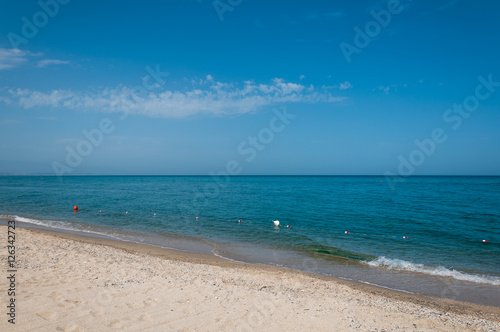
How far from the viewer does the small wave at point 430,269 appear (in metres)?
11.7

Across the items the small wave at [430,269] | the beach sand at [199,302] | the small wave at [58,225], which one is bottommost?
the small wave at [430,269]

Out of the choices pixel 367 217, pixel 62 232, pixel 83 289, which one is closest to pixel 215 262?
pixel 83 289

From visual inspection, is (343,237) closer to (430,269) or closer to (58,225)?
(430,269)

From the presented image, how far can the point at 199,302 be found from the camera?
7.38 metres

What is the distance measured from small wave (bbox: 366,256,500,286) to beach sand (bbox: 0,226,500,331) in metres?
3.08

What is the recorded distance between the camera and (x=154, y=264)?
11484 mm

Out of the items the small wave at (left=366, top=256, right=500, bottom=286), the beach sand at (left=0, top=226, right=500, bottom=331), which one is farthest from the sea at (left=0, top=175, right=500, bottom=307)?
the beach sand at (left=0, top=226, right=500, bottom=331)

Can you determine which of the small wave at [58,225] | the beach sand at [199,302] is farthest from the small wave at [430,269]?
the small wave at [58,225]

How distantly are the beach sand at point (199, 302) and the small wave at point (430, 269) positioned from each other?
308 cm

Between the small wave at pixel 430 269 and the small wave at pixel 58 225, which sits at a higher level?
the small wave at pixel 58 225

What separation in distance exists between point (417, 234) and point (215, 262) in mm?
15177

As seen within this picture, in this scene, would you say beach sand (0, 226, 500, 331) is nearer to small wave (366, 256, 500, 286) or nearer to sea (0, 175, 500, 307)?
sea (0, 175, 500, 307)

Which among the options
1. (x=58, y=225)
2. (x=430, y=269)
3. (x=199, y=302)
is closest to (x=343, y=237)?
(x=430, y=269)

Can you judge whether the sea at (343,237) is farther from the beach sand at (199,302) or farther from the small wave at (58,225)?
the beach sand at (199,302)
